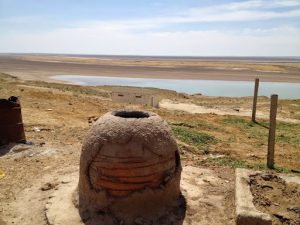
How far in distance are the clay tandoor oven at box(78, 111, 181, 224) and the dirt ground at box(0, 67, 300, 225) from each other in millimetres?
718

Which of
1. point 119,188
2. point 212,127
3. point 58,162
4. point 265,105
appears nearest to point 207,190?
point 119,188

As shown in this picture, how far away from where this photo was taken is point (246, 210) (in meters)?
5.48

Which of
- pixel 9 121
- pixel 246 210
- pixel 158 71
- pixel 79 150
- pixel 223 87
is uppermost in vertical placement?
pixel 9 121

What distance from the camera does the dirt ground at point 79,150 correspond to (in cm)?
621

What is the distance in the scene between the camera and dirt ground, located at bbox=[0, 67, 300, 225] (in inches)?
244

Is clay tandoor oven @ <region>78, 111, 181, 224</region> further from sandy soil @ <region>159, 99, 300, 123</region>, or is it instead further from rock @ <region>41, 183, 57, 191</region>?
sandy soil @ <region>159, 99, 300, 123</region>

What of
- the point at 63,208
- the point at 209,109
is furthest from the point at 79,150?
the point at 209,109

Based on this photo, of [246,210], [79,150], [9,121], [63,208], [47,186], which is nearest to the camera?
[246,210]

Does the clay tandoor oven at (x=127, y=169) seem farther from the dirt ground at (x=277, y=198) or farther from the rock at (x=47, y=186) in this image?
the dirt ground at (x=277, y=198)

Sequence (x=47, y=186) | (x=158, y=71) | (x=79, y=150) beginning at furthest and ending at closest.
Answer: (x=158, y=71) < (x=79, y=150) < (x=47, y=186)

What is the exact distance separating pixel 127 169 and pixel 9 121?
5181 millimetres

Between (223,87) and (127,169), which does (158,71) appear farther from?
(127,169)

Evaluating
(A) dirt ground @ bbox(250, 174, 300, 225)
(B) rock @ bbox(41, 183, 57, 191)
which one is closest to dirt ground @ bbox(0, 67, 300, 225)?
(B) rock @ bbox(41, 183, 57, 191)

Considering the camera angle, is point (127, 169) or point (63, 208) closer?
point (127, 169)
